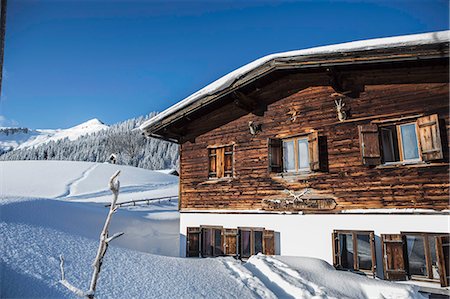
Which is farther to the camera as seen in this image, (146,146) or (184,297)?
(146,146)

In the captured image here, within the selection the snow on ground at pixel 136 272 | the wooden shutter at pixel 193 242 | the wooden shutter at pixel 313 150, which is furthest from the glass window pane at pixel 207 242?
the wooden shutter at pixel 313 150

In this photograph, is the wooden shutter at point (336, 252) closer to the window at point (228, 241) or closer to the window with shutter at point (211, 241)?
the window at point (228, 241)

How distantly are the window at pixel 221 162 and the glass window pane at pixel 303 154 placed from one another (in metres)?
2.73

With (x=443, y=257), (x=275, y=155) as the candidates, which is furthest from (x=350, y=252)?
(x=275, y=155)

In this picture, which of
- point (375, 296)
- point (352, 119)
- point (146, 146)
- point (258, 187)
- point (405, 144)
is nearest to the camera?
point (375, 296)

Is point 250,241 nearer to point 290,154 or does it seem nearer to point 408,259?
point 290,154

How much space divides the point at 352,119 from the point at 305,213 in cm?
330

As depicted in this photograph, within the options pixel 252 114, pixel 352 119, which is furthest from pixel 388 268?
pixel 252 114

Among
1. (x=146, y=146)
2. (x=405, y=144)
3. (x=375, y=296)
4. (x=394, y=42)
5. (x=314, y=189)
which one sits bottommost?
(x=375, y=296)

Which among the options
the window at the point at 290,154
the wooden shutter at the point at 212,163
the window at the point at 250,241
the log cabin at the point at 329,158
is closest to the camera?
the log cabin at the point at 329,158

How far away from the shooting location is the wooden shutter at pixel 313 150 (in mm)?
9406

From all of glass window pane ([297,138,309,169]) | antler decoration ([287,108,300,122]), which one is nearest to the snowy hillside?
antler decoration ([287,108,300,122])

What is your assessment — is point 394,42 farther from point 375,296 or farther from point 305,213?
point 375,296

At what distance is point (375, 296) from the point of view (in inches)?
268
